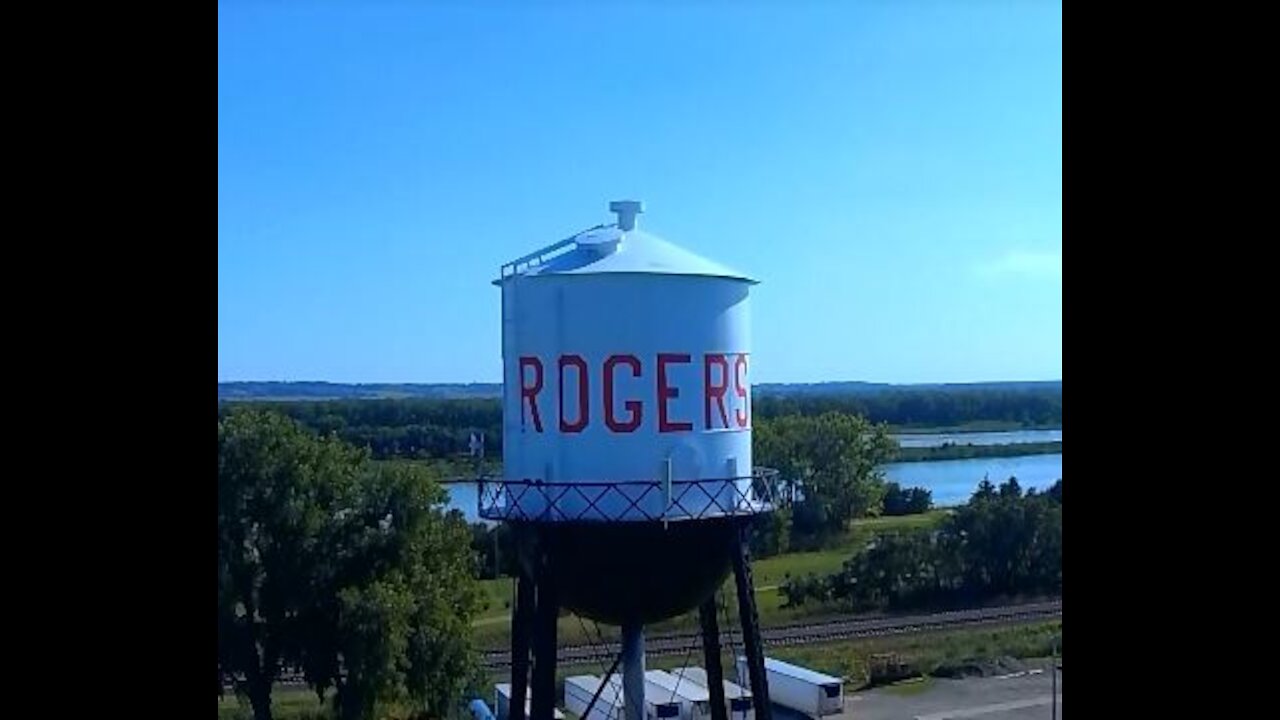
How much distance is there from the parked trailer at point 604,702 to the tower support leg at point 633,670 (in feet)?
10.7

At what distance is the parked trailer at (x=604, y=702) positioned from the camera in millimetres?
16781

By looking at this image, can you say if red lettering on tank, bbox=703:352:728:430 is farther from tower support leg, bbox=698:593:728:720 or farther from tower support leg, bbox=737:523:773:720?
tower support leg, bbox=698:593:728:720

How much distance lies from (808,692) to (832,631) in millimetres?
8291

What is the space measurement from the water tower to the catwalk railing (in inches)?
0.5

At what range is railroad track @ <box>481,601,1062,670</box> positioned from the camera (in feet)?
81.6

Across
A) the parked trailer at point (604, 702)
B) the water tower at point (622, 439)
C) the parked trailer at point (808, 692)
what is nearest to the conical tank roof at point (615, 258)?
the water tower at point (622, 439)

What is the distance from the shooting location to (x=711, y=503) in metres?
10.8

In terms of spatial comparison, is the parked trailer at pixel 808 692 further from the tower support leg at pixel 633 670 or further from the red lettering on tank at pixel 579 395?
the red lettering on tank at pixel 579 395

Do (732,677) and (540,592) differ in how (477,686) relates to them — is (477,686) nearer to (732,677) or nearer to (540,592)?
(732,677)
